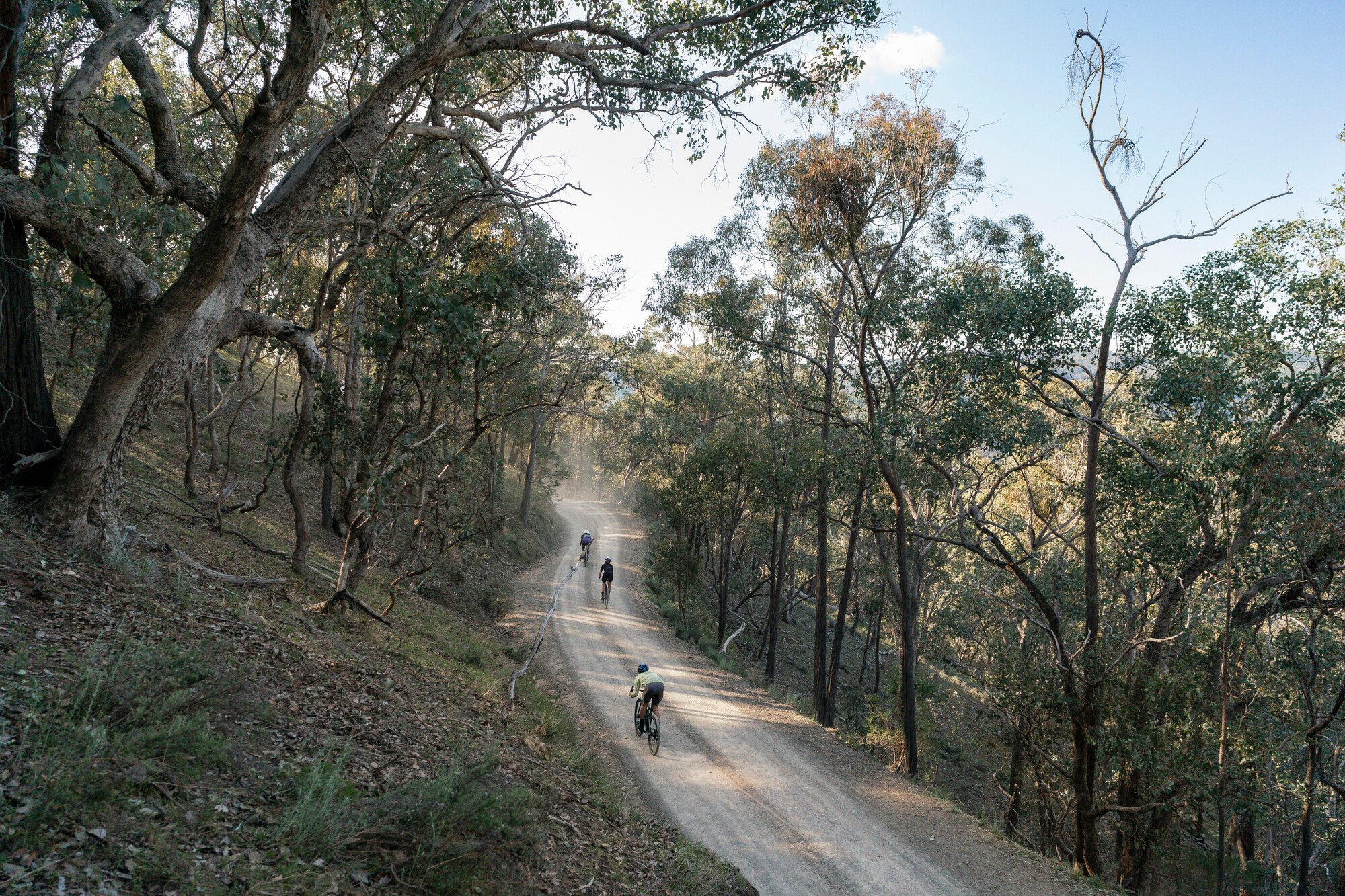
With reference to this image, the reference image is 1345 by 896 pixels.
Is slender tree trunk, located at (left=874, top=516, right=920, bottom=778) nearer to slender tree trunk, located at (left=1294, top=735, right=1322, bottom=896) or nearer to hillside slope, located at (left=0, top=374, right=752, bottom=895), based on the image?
slender tree trunk, located at (left=1294, top=735, right=1322, bottom=896)

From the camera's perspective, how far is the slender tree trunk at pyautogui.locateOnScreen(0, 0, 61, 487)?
6.82 metres

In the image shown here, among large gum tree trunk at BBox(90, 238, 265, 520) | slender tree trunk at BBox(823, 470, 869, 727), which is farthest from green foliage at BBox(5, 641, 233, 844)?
slender tree trunk at BBox(823, 470, 869, 727)

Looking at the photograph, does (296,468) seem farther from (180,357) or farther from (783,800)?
(783,800)

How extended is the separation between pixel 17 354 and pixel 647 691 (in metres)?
10.2

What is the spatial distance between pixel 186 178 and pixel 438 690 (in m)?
7.49

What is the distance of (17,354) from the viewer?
7.44 meters

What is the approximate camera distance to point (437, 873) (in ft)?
15.8

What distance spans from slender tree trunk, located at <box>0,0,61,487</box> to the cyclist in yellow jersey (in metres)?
9.35

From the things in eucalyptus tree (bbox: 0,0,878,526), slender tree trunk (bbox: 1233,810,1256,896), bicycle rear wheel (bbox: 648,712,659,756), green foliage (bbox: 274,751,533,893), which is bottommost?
slender tree trunk (bbox: 1233,810,1256,896)

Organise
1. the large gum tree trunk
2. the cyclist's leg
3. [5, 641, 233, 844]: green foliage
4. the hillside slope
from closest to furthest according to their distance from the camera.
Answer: [5, 641, 233, 844]: green foliage
the hillside slope
the large gum tree trunk
the cyclist's leg

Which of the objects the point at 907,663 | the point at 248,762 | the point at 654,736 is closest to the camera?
the point at 248,762

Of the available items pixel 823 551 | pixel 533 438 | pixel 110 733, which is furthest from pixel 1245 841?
pixel 533 438

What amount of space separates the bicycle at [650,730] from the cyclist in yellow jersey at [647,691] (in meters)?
0.04

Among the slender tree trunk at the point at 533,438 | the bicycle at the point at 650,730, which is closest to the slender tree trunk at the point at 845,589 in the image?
the bicycle at the point at 650,730
